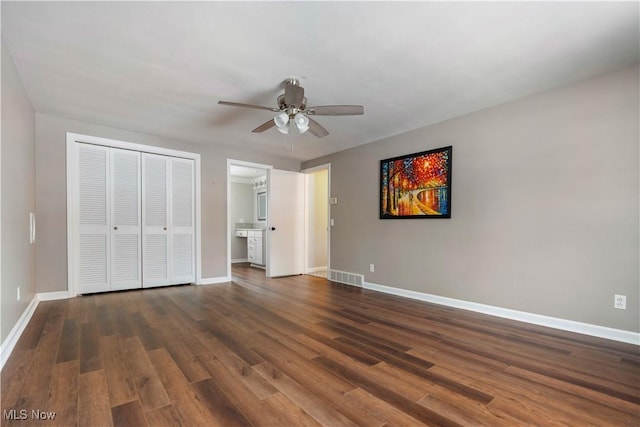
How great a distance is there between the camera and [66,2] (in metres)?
1.81

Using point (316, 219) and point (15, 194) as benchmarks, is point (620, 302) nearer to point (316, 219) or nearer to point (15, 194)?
point (316, 219)

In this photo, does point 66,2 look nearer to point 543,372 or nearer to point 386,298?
point 543,372

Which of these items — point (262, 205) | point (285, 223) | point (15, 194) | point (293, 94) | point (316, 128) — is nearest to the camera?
point (15, 194)

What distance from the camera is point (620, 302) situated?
2.54m

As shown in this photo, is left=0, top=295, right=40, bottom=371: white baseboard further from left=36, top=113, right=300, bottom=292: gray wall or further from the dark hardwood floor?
left=36, top=113, right=300, bottom=292: gray wall

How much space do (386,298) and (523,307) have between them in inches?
61.7

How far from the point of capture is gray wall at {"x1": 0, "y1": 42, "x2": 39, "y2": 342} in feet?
7.25

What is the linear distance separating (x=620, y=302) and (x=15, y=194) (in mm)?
5278

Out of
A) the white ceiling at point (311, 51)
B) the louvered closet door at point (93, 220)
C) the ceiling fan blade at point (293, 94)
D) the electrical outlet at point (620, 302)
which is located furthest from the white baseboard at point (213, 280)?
the electrical outlet at point (620, 302)

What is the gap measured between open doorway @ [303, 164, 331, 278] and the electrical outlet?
422cm

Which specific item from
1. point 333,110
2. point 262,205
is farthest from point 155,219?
point 262,205

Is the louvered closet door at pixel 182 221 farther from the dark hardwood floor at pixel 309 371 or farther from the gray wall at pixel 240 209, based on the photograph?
the gray wall at pixel 240 209

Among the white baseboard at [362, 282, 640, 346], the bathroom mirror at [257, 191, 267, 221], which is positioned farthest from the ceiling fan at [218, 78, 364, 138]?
the bathroom mirror at [257, 191, 267, 221]

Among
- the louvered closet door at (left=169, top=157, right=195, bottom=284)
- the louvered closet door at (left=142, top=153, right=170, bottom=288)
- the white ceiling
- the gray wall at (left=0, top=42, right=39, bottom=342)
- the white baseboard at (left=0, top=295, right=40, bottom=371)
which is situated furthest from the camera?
the louvered closet door at (left=169, top=157, right=195, bottom=284)
